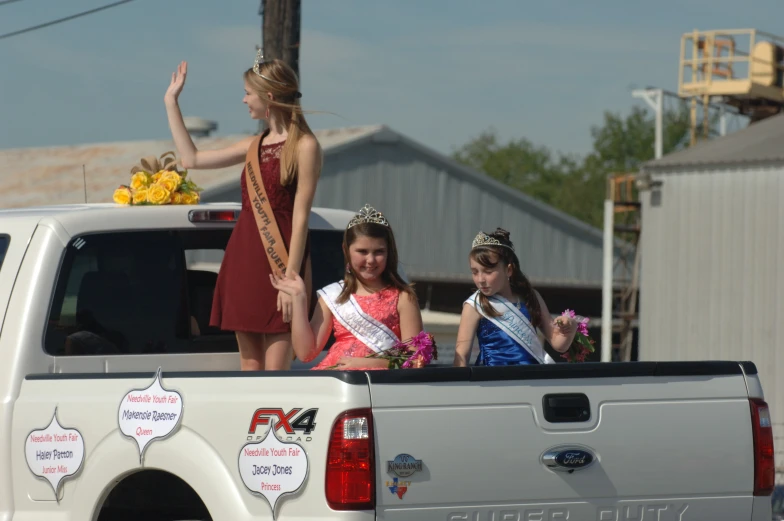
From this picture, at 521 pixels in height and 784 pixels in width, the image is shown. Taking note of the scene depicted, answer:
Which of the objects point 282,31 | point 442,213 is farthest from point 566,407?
point 442,213

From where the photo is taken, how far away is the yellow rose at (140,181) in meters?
5.82

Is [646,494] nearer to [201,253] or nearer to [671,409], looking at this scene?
[671,409]

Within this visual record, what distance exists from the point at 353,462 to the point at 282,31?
7102 millimetres

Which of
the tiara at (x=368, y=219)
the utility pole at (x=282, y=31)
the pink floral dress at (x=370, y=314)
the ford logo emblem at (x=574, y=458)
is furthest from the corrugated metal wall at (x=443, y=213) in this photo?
the ford logo emblem at (x=574, y=458)

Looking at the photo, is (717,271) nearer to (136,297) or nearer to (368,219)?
(368,219)

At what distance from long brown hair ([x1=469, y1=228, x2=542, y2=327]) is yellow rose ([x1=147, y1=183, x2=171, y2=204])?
1443mm

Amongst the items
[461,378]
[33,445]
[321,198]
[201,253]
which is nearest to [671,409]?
[461,378]

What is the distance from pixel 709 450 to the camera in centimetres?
437

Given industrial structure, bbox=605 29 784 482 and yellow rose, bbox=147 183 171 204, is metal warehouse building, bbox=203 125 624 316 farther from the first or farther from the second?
yellow rose, bbox=147 183 171 204

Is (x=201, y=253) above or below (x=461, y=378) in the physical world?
above

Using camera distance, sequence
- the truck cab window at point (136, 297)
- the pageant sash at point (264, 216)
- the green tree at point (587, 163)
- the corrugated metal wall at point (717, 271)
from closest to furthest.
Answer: the truck cab window at point (136, 297) → the pageant sash at point (264, 216) → the corrugated metal wall at point (717, 271) → the green tree at point (587, 163)

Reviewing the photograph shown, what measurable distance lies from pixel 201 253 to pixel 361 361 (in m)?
1.71

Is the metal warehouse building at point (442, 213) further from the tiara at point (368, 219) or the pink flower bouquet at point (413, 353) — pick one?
the pink flower bouquet at point (413, 353)

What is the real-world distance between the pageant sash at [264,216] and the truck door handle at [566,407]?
152 centimetres
